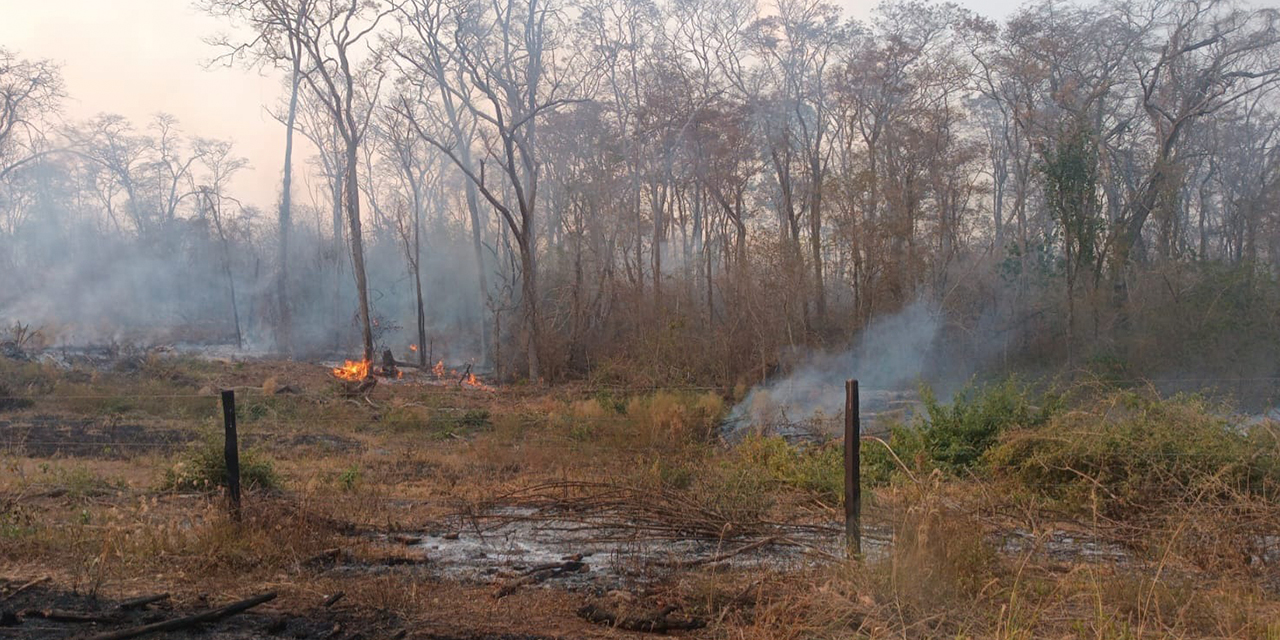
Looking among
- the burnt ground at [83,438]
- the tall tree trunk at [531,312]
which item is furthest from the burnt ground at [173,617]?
the tall tree trunk at [531,312]

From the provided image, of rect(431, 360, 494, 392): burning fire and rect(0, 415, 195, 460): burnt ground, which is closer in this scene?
rect(0, 415, 195, 460): burnt ground

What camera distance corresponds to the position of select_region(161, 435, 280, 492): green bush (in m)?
8.10

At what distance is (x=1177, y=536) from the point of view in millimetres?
5379

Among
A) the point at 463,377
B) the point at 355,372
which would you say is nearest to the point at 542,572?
the point at 463,377

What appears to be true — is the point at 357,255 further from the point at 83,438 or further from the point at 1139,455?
the point at 1139,455

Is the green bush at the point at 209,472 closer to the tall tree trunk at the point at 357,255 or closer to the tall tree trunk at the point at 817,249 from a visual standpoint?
the tall tree trunk at the point at 357,255

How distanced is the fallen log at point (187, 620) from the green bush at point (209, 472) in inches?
117

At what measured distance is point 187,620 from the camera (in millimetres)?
4902

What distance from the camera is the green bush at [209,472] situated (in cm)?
810

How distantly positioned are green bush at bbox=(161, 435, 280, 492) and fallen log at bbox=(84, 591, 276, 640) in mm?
2963

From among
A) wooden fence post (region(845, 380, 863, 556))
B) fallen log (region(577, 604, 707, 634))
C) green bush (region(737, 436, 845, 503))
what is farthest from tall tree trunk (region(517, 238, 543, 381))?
fallen log (region(577, 604, 707, 634))

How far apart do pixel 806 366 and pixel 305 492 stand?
48.7 feet

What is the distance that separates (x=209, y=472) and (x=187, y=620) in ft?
11.6

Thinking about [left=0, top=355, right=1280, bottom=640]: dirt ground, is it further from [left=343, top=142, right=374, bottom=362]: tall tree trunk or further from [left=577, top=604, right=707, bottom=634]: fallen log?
[left=343, top=142, right=374, bottom=362]: tall tree trunk
